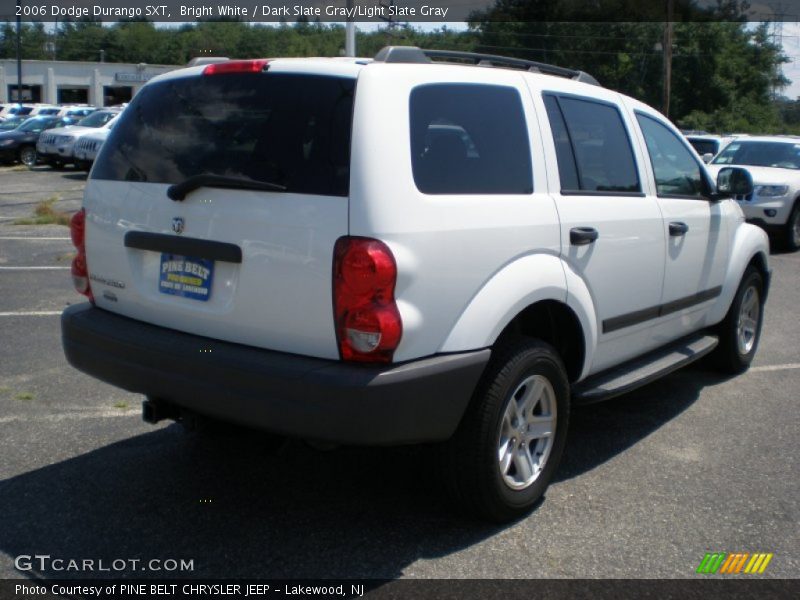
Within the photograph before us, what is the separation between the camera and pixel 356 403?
315 cm

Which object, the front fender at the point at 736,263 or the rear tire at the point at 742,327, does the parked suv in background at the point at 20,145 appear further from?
the front fender at the point at 736,263

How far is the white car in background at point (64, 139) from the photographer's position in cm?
2512

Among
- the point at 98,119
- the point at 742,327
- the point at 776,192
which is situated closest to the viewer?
the point at 742,327

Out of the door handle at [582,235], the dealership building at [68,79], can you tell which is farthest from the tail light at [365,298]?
the dealership building at [68,79]

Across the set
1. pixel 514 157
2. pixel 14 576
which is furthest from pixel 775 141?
pixel 14 576

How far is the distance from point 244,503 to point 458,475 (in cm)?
103

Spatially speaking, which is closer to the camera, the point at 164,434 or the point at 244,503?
the point at 244,503

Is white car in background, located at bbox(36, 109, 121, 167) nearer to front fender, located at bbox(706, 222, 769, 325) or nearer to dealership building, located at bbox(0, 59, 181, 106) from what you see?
front fender, located at bbox(706, 222, 769, 325)

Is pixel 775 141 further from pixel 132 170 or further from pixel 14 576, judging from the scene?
pixel 14 576

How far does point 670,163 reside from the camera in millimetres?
5258

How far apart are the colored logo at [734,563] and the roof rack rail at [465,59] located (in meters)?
2.32

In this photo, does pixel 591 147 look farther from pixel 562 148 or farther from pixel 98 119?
pixel 98 119

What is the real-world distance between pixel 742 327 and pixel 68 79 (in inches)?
3063

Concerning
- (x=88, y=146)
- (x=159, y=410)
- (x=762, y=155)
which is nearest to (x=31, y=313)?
(x=159, y=410)
